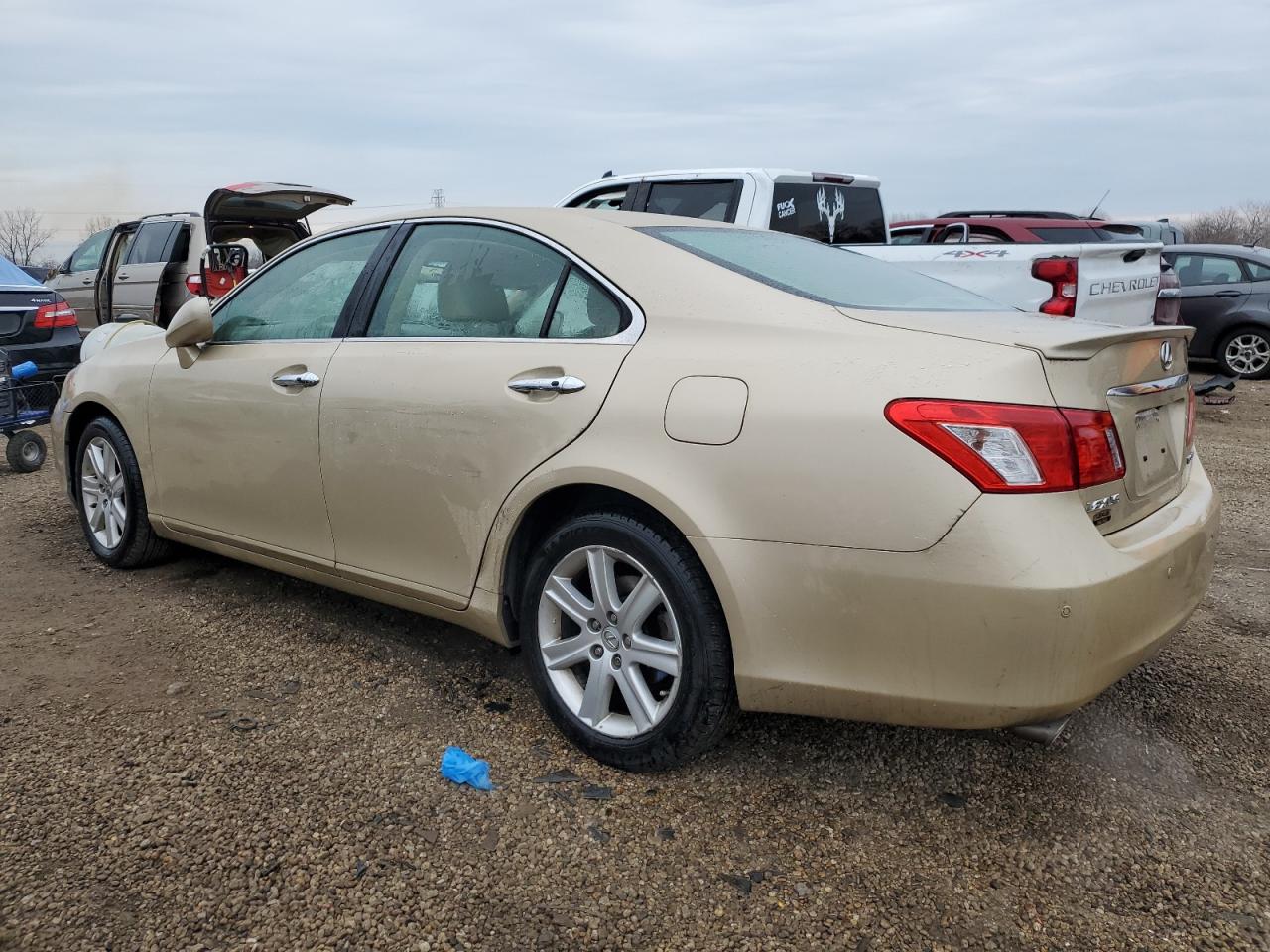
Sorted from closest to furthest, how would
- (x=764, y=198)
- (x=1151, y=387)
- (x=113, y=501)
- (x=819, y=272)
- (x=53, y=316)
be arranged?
(x=1151, y=387) < (x=819, y=272) < (x=113, y=501) < (x=764, y=198) < (x=53, y=316)

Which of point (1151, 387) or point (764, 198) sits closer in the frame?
point (1151, 387)

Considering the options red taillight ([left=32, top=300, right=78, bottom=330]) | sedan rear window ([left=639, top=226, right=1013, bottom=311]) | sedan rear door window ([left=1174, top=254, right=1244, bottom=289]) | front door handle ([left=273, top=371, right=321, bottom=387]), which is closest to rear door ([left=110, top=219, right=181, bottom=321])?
red taillight ([left=32, top=300, right=78, bottom=330])

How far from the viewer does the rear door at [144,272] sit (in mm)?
11438

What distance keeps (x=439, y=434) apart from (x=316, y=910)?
1.33m

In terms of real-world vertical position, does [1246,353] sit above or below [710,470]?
below

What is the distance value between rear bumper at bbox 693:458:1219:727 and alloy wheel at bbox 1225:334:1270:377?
10.5 meters

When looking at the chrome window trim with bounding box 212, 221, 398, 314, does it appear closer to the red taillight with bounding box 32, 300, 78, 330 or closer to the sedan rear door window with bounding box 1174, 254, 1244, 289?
the red taillight with bounding box 32, 300, 78, 330

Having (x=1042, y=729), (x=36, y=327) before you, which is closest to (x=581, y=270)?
(x=1042, y=729)

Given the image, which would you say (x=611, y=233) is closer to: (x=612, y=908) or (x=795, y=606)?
(x=795, y=606)

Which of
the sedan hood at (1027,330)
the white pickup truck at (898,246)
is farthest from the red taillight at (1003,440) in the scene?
the white pickup truck at (898,246)

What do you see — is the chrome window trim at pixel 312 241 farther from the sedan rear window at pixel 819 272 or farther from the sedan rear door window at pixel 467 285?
the sedan rear window at pixel 819 272

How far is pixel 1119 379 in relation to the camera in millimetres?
2371

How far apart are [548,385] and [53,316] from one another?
6507 mm

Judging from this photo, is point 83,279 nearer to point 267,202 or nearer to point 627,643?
point 267,202
